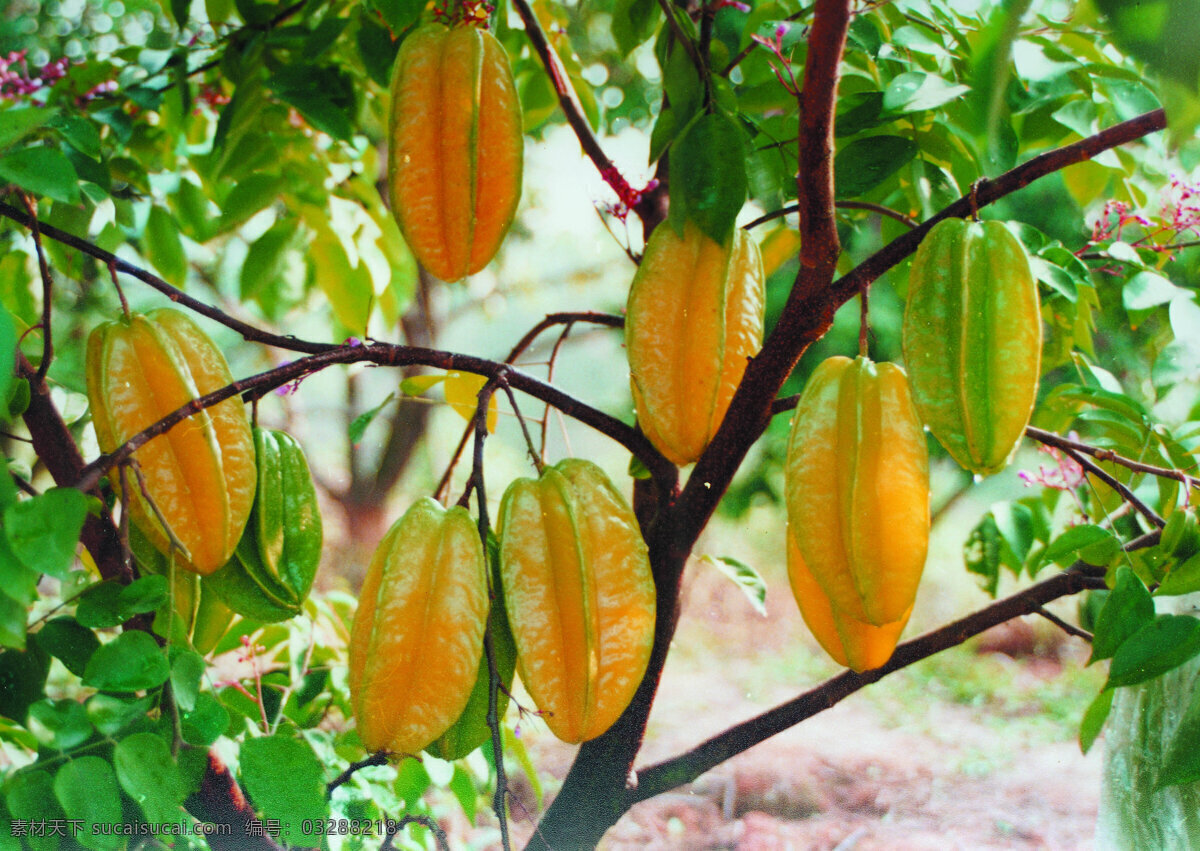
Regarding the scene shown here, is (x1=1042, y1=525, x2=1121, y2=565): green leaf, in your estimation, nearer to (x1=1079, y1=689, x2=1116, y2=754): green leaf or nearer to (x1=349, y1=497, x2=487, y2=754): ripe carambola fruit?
(x1=1079, y1=689, x2=1116, y2=754): green leaf

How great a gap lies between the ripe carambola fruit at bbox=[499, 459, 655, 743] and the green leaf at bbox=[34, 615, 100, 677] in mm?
294

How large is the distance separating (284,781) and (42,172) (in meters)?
0.39

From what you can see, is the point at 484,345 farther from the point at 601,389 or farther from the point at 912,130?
the point at 912,130

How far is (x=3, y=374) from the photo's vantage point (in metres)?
0.32

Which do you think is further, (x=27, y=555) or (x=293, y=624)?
(x=293, y=624)

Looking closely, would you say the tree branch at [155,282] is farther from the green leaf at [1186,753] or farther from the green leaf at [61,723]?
the green leaf at [1186,753]

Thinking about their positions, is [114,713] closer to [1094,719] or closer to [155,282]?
[155,282]

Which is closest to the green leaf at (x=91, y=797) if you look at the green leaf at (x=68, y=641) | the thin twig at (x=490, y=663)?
the green leaf at (x=68, y=641)

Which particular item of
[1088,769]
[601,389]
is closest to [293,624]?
[601,389]

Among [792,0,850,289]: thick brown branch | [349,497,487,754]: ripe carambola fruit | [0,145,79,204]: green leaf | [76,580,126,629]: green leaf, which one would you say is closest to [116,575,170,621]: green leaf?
[76,580,126,629]: green leaf

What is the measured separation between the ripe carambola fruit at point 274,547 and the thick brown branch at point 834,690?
0.40m

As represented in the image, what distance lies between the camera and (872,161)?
65cm

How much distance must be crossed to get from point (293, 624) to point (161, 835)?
42cm

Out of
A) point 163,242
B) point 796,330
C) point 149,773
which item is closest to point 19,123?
point 149,773
